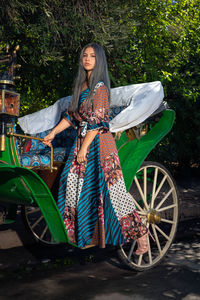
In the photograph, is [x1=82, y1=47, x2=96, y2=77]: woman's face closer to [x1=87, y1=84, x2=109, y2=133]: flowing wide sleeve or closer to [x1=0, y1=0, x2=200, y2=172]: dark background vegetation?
[x1=87, y1=84, x2=109, y2=133]: flowing wide sleeve

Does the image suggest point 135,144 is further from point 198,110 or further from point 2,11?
point 198,110

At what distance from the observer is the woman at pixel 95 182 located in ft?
11.2

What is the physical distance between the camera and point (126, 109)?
12.4ft

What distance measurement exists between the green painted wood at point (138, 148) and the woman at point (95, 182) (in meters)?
0.24

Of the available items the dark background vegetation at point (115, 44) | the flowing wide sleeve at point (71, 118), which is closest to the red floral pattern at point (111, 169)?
the flowing wide sleeve at point (71, 118)

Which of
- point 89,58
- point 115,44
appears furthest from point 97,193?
point 115,44

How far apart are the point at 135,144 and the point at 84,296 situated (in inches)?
61.8

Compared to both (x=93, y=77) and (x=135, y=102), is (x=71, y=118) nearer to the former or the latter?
(x=93, y=77)

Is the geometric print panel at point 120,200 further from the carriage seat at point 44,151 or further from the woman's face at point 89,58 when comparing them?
the woman's face at point 89,58

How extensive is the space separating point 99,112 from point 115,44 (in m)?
3.42

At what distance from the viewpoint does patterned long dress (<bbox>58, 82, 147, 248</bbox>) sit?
3.40 meters

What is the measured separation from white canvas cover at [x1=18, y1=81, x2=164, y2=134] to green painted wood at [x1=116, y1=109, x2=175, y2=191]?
0.30 meters

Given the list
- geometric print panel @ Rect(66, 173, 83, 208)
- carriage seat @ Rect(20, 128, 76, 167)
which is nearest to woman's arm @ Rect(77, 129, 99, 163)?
geometric print panel @ Rect(66, 173, 83, 208)

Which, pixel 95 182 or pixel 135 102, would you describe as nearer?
pixel 95 182
